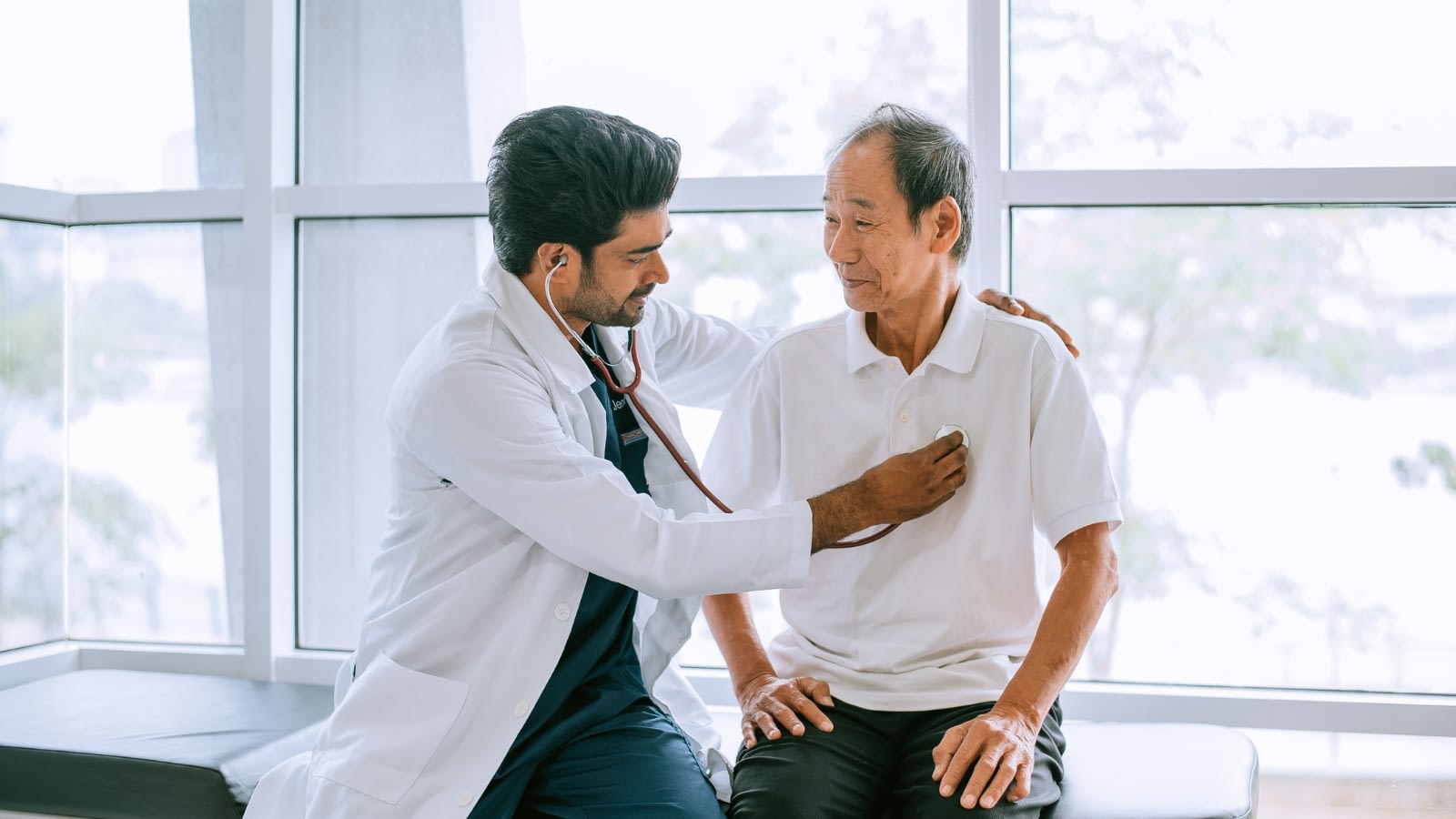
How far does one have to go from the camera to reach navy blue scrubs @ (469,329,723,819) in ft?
5.17

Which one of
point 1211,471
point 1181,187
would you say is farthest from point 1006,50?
point 1211,471

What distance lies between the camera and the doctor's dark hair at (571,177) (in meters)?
1.62

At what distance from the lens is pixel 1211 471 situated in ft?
7.59

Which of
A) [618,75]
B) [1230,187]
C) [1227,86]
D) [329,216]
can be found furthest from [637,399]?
[1227,86]

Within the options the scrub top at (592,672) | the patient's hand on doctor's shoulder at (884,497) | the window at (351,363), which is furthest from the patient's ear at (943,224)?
the window at (351,363)

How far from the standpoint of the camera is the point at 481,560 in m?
1.61

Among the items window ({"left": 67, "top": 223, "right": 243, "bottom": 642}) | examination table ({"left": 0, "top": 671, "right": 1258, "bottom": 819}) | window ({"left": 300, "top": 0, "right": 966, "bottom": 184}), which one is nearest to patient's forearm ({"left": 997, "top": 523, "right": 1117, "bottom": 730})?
examination table ({"left": 0, "top": 671, "right": 1258, "bottom": 819})

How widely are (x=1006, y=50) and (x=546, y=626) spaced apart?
1.52 meters

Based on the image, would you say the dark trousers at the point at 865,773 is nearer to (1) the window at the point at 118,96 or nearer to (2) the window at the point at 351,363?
(2) the window at the point at 351,363

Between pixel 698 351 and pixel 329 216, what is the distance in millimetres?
1023

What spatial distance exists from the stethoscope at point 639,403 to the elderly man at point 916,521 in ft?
0.16

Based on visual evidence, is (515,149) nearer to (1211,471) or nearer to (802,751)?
(802,751)

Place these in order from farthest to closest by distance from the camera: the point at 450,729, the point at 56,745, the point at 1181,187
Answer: the point at 1181,187, the point at 56,745, the point at 450,729

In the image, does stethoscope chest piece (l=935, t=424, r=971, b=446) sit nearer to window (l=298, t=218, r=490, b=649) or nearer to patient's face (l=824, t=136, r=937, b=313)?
patient's face (l=824, t=136, r=937, b=313)
